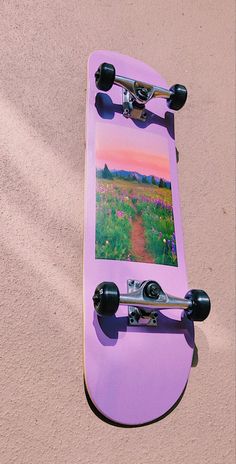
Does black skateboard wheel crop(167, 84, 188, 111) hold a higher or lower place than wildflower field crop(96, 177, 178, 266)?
higher

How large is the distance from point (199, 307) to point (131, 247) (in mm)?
210

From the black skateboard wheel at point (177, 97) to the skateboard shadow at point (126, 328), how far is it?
0.57 metres

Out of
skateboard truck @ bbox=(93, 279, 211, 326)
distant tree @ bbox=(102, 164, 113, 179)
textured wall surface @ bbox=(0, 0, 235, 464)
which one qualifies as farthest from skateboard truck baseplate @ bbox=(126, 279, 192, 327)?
distant tree @ bbox=(102, 164, 113, 179)

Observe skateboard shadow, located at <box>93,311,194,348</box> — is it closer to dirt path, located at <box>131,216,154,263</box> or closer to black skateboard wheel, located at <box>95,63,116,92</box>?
dirt path, located at <box>131,216,154,263</box>

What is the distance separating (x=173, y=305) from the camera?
1.14 m

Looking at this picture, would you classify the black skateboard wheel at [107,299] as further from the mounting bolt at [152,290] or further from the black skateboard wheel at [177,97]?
the black skateboard wheel at [177,97]

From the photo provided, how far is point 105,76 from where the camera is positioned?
1.27m

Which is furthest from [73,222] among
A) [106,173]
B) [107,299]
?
[107,299]

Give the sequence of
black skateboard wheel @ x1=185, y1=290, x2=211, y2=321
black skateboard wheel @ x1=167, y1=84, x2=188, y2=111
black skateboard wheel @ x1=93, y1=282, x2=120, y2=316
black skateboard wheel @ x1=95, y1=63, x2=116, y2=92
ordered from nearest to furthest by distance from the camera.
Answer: black skateboard wheel @ x1=93, y1=282, x2=120, y2=316, black skateboard wheel @ x1=185, y1=290, x2=211, y2=321, black skateboard wheel @ x1=95, y1=63, x2=116, y2=92, black skateboard wheel @ x1=167, y1=84, x2=188, y2=111

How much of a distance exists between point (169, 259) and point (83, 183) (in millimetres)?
286

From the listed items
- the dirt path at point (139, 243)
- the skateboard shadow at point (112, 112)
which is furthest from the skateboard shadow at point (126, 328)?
the skateboard shadow at point (112, 112)

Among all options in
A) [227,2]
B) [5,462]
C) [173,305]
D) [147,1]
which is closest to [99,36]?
[147,1]

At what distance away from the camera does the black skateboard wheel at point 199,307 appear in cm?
115

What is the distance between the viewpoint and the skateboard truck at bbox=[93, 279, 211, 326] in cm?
105
